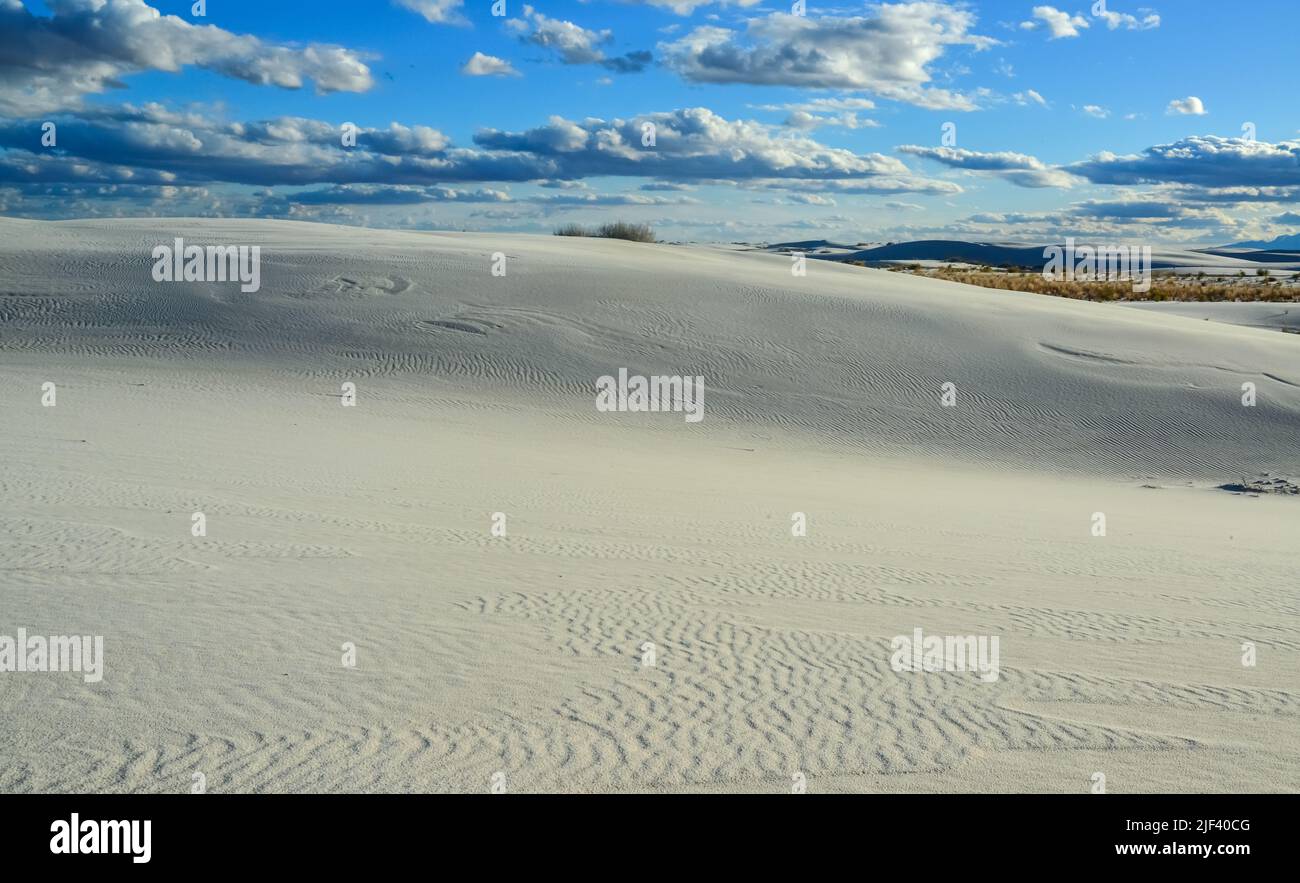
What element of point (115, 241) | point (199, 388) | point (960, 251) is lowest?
point (199, 388)

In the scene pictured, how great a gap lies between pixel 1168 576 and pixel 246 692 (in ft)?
23.3

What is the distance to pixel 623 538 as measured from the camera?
9.77 metres

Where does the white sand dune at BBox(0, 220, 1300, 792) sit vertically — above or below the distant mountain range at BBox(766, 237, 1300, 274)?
below

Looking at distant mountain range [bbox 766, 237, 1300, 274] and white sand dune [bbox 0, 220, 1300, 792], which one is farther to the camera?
distant mountain range [bbox 766, 237, 1300, 274]

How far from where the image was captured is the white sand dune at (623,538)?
5.07 meters

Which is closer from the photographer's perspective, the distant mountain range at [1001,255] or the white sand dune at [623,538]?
the white sand dune at [623,538]

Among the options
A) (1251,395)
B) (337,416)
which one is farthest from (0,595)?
(1251,395)

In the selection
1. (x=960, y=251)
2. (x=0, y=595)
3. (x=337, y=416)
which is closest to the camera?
(x=0, y=595)

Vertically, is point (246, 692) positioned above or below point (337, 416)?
below

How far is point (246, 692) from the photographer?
17.9 ft

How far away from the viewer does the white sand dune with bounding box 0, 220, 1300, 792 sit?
200 inches

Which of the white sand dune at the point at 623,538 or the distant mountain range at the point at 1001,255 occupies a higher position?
the distant mountain range at the point at 1001,255

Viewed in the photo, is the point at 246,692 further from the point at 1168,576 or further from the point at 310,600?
the point at 1168,576

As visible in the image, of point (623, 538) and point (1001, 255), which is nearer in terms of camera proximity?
point (623, 538)
